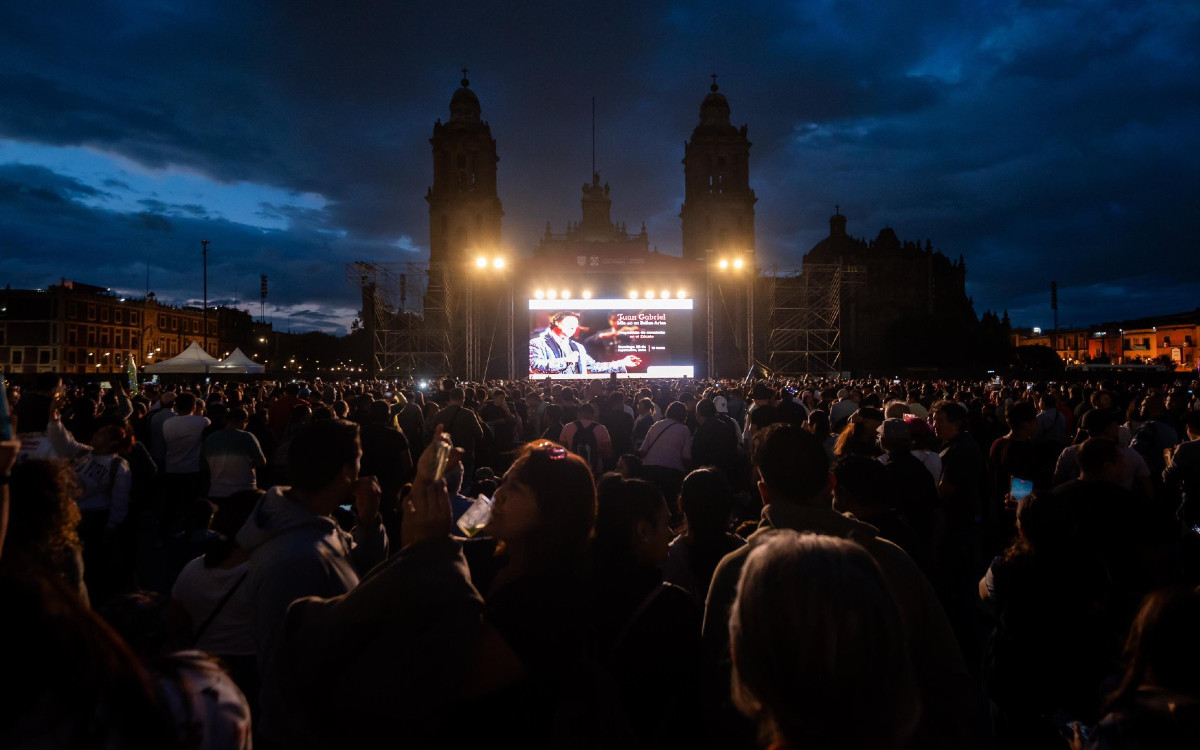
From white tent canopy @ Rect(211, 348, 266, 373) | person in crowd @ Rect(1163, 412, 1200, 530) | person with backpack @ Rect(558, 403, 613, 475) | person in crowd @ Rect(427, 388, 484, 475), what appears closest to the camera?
person in crowd @ Rect(1163, 412, 1200, 530)

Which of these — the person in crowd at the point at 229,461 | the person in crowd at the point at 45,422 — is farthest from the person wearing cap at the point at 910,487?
the person in crowd at the point at 45,422

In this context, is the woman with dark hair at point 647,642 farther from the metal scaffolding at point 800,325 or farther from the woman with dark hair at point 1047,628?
Result: the metal scaffolding at point 800,325

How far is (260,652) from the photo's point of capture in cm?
237

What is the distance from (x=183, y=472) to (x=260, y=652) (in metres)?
6.28

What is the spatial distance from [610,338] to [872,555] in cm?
2964

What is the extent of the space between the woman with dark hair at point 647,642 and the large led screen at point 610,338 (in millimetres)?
28255

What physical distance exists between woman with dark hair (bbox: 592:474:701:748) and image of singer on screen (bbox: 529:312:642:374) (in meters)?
28.8

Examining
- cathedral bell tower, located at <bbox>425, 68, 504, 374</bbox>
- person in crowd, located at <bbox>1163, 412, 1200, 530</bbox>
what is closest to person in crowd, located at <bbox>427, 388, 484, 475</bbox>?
person in crowd, located at <bbox>1163, 412, 1200, 530</bbox>

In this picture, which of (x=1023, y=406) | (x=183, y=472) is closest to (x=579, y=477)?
(x=1023, y=406)

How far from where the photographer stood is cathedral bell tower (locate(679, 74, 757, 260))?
148 ft

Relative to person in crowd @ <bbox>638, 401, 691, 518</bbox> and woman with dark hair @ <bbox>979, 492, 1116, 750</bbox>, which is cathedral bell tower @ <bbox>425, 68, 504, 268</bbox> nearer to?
person in crowd @ <bbox>638, 401, 691, 518</bbox>

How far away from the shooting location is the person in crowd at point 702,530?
3203 mm

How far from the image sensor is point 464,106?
150ft

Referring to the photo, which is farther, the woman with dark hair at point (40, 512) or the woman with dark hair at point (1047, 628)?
the woman with dark hair at point (1047, 628)
